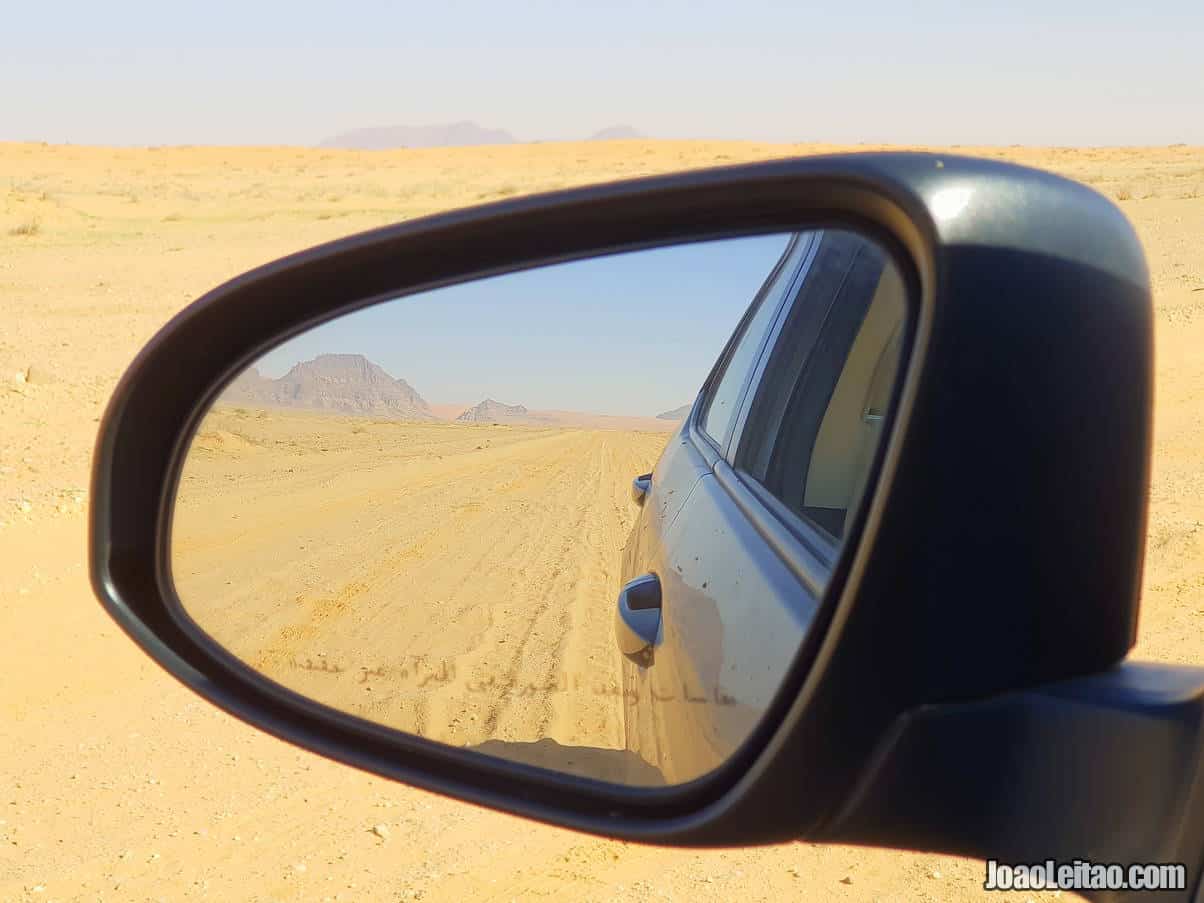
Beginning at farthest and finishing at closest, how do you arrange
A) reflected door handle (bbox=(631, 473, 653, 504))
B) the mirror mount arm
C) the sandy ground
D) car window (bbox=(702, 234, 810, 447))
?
the sandy ground < reflected door handle (bbox=(631, 473, 653, 504)) < car window (bbox=(702, 234, 810, 447)) < the mirror mount arm

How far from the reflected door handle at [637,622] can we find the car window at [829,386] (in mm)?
316

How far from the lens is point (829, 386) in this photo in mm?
2000

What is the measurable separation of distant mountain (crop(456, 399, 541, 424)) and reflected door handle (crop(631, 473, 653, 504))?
1.18 ft

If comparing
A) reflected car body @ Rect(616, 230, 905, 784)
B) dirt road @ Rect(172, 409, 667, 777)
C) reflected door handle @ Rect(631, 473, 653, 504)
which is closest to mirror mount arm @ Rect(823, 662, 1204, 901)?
reflected car body @ Rect(616, 230, 905, 784)

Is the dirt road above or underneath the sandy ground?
above

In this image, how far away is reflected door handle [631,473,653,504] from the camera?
2.27 metres

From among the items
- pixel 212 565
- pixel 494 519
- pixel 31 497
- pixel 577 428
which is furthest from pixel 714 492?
pixel 31 497

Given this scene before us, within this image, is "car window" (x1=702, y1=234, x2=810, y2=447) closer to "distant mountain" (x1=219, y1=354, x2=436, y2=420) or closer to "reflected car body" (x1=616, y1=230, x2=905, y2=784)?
"reflected car body" (x1=616, y1=230, x2=905, y2=784)

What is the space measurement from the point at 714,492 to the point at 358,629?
81cm

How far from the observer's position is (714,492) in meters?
2.55

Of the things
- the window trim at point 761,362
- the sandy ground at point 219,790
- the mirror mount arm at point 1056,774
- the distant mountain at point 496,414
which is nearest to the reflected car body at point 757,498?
the window trim at point 761,362

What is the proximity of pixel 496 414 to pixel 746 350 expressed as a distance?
675 millimetres

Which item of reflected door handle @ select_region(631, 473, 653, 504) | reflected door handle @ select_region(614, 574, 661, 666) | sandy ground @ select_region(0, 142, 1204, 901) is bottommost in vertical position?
sandy ground @ select_region(0, 142, 1204, 901)

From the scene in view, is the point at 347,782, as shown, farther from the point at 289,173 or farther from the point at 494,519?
the point at 289,173
